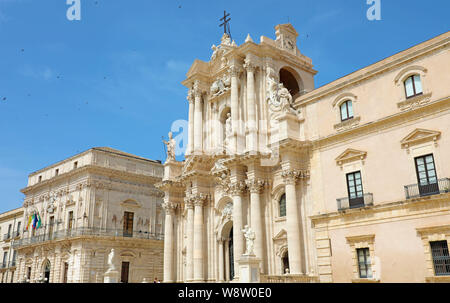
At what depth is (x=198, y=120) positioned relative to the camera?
30.8m

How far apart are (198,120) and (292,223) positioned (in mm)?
11946

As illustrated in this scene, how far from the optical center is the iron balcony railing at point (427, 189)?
16.7 metres

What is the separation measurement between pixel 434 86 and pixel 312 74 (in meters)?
13.5

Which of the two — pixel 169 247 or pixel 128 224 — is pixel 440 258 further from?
pixel 128 224

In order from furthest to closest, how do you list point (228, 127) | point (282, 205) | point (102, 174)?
point (102, 174)
point (228, 127)
point (282, 205)

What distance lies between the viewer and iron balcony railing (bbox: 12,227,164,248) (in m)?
35.6

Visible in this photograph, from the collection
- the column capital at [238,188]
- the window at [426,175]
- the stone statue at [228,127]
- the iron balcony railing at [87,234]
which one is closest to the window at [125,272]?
the iron balcony railing at [87,234]

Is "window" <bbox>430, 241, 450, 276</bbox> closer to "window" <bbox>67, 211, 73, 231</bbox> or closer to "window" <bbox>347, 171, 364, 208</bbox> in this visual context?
"window" <bbox>347, 171, 364, 208</bbox>

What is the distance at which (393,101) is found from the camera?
1942cm

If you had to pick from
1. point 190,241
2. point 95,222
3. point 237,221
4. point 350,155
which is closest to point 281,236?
point 237,221

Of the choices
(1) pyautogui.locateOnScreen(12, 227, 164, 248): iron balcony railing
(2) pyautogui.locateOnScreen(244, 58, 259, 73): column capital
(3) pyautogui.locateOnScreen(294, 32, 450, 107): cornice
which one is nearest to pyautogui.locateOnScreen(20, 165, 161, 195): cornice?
(1) pyautogui.locateOnScreen(12, 227, 164, 248): iron balcony railing

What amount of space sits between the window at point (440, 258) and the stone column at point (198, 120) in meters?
16.9
